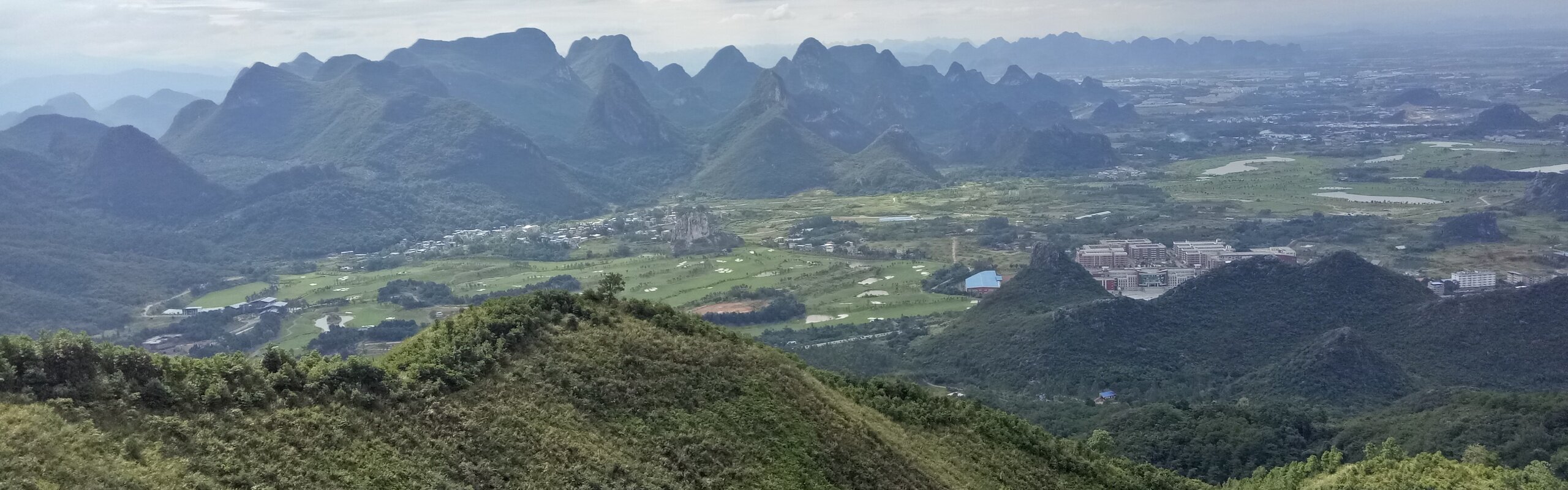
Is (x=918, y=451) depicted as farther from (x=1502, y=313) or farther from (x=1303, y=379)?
(x=1502, y=313)

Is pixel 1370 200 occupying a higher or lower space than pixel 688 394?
lower

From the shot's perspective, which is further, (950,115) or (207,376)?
(950,115)

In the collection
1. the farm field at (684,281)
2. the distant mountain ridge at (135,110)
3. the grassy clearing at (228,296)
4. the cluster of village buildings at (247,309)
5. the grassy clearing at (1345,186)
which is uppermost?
the distant mountain ridge at (135,110)

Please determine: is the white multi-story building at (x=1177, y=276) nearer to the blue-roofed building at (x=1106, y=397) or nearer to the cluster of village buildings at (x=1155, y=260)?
the cluster of village buildings at (x=1155, y=260)

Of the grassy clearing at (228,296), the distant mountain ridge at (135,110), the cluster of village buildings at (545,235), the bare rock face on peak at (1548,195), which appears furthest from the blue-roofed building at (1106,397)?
the distant mountain ridge at (135,110)

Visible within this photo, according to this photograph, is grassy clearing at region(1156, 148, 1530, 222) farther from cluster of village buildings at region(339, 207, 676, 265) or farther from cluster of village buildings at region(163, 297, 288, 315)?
cluster of village buildings at region(163, 297, 288, 315)

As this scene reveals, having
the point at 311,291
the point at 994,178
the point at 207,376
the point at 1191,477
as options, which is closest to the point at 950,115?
the point at 994,178

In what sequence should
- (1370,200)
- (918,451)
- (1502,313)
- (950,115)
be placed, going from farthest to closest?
(950,115), (1370,200), (1502,313), (918,451)
